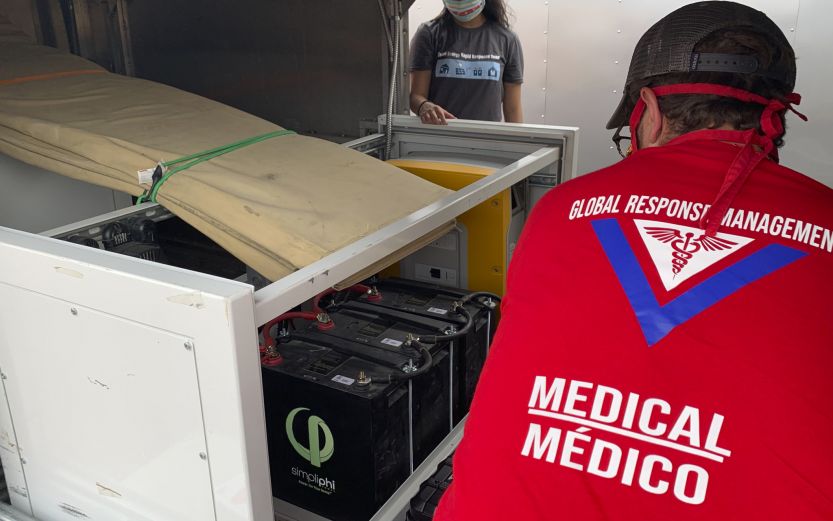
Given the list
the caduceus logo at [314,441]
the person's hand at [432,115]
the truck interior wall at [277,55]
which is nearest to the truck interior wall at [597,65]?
the truck interior wall at [277,55]

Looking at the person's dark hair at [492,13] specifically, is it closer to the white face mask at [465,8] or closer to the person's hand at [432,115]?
the white face mask at [465,8]

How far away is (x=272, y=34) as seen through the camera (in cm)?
337

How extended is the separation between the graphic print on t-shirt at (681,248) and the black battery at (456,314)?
0.95 metres

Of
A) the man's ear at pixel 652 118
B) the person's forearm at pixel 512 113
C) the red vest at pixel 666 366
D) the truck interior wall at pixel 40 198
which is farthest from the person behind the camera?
the person's forearm at pixel 512 113

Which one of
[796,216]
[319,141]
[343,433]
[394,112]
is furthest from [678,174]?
[394,112]

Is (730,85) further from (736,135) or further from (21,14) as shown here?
(21,14)

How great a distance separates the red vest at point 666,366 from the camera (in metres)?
0.89

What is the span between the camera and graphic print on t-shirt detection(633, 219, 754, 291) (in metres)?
1.01

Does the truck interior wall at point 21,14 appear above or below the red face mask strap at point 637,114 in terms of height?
above

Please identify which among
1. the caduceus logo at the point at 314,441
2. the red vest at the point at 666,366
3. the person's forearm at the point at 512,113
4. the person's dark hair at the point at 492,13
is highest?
the person's dark hair at the point at 492,13

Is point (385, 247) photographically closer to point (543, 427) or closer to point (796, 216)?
point (543, 427)

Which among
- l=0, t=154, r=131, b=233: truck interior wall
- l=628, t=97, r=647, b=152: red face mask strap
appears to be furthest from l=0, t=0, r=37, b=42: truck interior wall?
l=628, t=97, r=647, b=152: red face mask strap

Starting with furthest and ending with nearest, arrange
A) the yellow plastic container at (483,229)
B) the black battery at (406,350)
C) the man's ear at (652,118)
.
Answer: the yellow plastic container at (483,229) < the black battery at (406,350) < the man's ear at (652,118)

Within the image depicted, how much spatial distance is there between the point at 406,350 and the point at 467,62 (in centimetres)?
231
